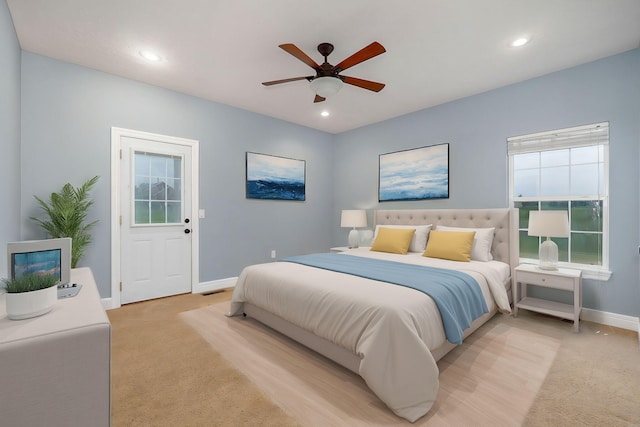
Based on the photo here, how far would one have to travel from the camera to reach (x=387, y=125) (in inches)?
190

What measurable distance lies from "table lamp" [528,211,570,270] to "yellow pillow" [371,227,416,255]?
1343mm

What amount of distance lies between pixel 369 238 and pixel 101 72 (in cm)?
437

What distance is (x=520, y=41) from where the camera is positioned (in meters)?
2.58

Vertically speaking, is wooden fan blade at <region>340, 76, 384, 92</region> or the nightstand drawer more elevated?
wooden fan blade at <region>340, 76, 384, 92</region>

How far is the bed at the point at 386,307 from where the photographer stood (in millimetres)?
1636

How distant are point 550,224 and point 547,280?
1.87ft

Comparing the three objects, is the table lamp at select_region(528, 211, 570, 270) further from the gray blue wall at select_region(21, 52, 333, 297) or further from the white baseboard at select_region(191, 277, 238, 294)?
the white baseboard at select_region(191, 277, 238, 294)

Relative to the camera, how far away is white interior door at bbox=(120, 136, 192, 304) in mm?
3467

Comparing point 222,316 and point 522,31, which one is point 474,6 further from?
point 222,316

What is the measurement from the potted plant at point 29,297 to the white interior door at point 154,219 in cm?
250

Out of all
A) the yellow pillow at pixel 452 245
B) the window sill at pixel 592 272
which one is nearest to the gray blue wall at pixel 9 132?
the yellow pillow at pixel 452 245

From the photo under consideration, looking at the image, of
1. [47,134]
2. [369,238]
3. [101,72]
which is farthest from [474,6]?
[47,134]

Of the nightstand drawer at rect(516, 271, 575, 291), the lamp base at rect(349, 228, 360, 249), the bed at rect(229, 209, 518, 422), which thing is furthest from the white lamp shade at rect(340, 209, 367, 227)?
the nightstand drawer at rect(516, 271, 575, 291)

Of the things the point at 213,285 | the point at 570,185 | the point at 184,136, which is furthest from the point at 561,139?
the point at 213,285
